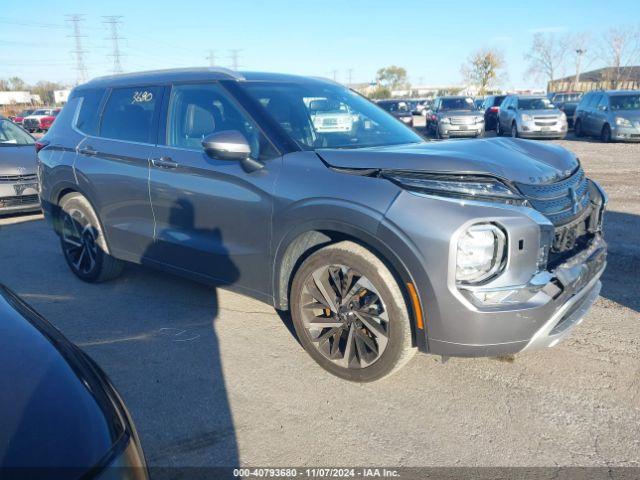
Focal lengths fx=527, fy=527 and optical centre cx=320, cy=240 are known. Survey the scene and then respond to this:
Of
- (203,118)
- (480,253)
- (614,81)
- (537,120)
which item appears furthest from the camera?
(614,81)

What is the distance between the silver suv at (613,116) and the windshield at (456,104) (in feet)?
14.0

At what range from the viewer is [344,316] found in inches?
128

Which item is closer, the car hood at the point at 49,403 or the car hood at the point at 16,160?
the car hood at the point at 49,403

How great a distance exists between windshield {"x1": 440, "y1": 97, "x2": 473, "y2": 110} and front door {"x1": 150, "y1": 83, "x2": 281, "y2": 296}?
18.4 meters

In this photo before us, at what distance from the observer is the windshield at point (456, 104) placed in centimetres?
2086

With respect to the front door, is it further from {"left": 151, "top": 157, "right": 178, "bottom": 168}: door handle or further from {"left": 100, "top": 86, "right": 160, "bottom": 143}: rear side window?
{"left": 100, "top": 86, "right": 160, "bottom": 143}: rear side window

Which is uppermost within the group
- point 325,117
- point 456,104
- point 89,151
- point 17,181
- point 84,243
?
point 325,117

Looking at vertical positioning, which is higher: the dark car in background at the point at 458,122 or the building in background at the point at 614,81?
the building in background at the point at 614,81

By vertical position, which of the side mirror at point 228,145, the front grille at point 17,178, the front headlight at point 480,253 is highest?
the side mirror at point 228,145

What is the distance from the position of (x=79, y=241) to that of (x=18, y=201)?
3.74 meters

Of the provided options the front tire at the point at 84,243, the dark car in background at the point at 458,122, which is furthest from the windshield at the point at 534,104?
the front tire at the point at 84,243

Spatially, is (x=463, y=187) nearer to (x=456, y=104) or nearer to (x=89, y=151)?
(x=89, y=151)

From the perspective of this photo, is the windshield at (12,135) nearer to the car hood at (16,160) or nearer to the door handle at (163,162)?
the car hood at (16,160)

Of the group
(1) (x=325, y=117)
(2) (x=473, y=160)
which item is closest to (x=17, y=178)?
(1) (x=325, y=117)
